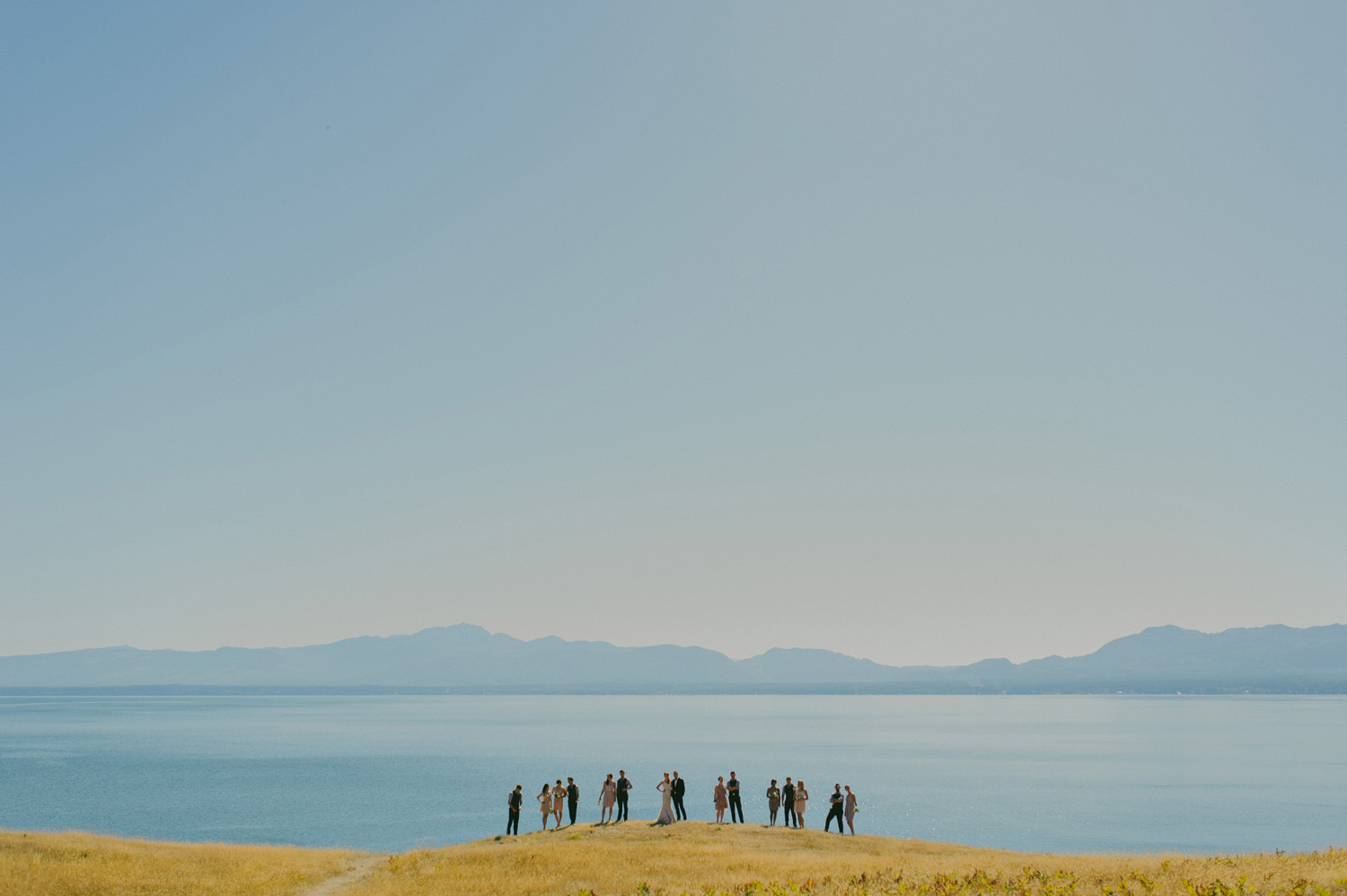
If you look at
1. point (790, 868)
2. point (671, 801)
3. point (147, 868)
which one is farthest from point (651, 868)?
point (147, 868)

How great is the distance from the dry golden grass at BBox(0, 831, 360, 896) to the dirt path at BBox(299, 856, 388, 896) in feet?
1.03

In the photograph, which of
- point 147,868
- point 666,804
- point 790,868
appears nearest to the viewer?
point 790,868

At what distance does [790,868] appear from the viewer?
26000 mm

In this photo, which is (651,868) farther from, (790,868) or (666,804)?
(666,804)

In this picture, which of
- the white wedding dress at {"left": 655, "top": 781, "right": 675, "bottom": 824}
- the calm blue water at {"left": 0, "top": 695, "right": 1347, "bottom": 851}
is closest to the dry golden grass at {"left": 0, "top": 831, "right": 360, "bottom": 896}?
the white wedding dress at {"left": 655, "top": 781, "right": 675, "bottom": 824}

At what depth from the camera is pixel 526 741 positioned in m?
180

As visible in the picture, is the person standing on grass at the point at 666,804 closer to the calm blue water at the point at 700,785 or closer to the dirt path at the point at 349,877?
the dirt path at the point at 349,877

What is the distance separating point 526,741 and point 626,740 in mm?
19968

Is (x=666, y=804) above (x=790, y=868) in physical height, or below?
below

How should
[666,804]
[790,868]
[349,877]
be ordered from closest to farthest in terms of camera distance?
[790,868] < [349,877] < [666,804]

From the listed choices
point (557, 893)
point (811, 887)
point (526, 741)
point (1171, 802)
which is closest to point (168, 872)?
point (557, 893)

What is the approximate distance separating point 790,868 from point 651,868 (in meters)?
4.13

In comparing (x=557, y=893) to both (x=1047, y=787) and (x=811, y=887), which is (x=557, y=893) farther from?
(x=1047, y=787)

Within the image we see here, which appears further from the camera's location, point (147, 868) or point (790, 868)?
point (147, 868)
